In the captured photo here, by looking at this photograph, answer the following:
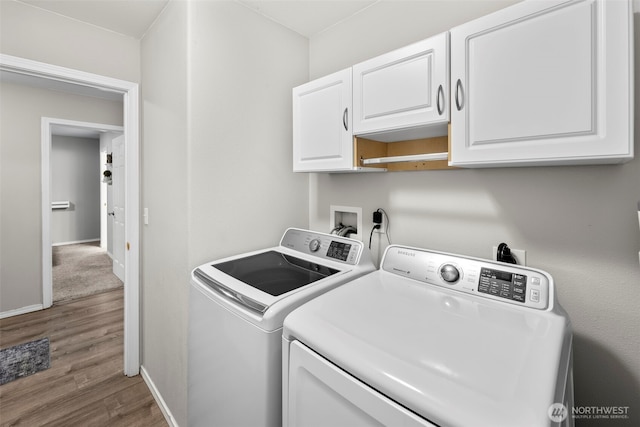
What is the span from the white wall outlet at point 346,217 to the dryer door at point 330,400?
96 centimetres

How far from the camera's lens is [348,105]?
136cm

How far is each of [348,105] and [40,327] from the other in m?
3.52

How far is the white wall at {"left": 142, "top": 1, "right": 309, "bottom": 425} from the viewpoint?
4.70 feet

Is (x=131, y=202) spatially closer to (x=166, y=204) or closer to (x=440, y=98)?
(x=166, y=204)

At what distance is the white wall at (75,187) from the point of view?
578 centimetres

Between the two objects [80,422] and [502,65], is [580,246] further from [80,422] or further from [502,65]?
[80,422]

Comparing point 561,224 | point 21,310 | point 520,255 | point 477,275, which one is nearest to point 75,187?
point 21,310

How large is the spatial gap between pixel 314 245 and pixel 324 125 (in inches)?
25.8

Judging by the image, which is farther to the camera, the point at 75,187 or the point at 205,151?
the point at 75,187

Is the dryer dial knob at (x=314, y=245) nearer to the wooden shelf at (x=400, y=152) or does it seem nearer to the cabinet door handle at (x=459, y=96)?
the wooden shelf at (x=400, y=152)

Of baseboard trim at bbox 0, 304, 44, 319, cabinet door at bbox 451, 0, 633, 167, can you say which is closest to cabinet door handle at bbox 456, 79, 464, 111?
cabinet door at bbox 451, 0, 633, 167

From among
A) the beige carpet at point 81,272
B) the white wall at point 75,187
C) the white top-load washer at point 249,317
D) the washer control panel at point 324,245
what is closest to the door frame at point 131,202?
the white top-load washer at point 249,317

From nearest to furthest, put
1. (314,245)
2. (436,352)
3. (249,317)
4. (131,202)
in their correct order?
(436,352) < (249,317) < (314,245) < (131,202)

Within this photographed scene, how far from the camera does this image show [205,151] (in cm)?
146
